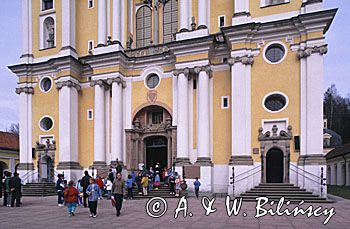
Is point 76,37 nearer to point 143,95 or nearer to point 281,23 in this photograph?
point 143,95

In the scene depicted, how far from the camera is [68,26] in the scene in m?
26.6

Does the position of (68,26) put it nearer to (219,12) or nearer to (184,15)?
(184,15)

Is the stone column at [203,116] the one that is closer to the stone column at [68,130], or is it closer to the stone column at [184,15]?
the stone column at [184,15]

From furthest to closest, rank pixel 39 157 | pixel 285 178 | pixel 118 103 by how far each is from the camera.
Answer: pixel 39 157 < pixel 118 103 < pixel 285 178

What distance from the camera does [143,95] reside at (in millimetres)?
24984

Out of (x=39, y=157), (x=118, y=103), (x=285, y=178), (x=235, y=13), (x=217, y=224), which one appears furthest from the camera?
(x=39, y=157)

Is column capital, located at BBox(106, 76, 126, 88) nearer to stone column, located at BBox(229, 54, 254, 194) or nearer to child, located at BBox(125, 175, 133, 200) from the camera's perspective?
child, located at BBox(125, 175, 133, 200)

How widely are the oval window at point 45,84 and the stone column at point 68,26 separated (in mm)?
2922

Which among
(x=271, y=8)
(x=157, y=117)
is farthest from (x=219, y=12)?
(x=157, y=117)

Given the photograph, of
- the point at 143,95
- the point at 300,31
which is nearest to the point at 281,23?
the point at 300,31

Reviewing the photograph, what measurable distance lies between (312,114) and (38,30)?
22.0 metres

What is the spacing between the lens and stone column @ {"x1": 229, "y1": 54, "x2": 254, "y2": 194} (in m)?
19.9

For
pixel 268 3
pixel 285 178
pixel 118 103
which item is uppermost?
pixel 268 3

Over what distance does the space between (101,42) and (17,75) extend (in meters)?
7.86
